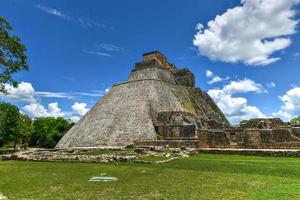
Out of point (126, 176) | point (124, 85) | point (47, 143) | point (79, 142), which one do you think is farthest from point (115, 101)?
point (126, 176)

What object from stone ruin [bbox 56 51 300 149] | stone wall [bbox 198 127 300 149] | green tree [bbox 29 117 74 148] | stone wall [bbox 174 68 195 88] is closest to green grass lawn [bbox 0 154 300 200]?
stone wall [bbox 198 127 300 149]

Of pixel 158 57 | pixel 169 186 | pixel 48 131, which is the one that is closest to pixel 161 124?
pixel 158 57

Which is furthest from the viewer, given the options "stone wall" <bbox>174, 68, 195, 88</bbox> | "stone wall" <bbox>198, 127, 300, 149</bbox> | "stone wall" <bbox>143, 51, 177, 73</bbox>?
"stone wall" <bbox>143, 51, 177, 73</bbox>

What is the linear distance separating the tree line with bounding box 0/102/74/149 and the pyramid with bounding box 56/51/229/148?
14148mm

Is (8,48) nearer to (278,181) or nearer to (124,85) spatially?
(278,181)

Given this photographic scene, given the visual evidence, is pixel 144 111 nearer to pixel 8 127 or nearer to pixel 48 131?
pixel 8 127

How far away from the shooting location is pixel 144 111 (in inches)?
1248

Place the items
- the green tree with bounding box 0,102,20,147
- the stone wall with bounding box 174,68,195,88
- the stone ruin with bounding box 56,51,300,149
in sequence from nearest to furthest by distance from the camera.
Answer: the stone ruin with bounding box 56,51,300,149 → the green tree with bounding box 0,102,20,147 → the stone wall with bounding box 174,68,195,88

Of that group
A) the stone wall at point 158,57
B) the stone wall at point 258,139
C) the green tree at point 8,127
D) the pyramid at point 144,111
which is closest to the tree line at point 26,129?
the green tree at point 8,127

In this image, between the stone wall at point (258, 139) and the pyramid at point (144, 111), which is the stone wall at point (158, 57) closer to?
the pyramid at point (144, 111)

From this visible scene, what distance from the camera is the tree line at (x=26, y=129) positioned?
1663 inches

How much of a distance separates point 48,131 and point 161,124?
29.4 m

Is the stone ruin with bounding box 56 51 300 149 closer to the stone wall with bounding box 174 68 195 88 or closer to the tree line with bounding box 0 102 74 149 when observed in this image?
the stone wall with bounding box 174 68 195 88

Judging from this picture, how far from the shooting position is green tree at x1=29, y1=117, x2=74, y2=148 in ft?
163
